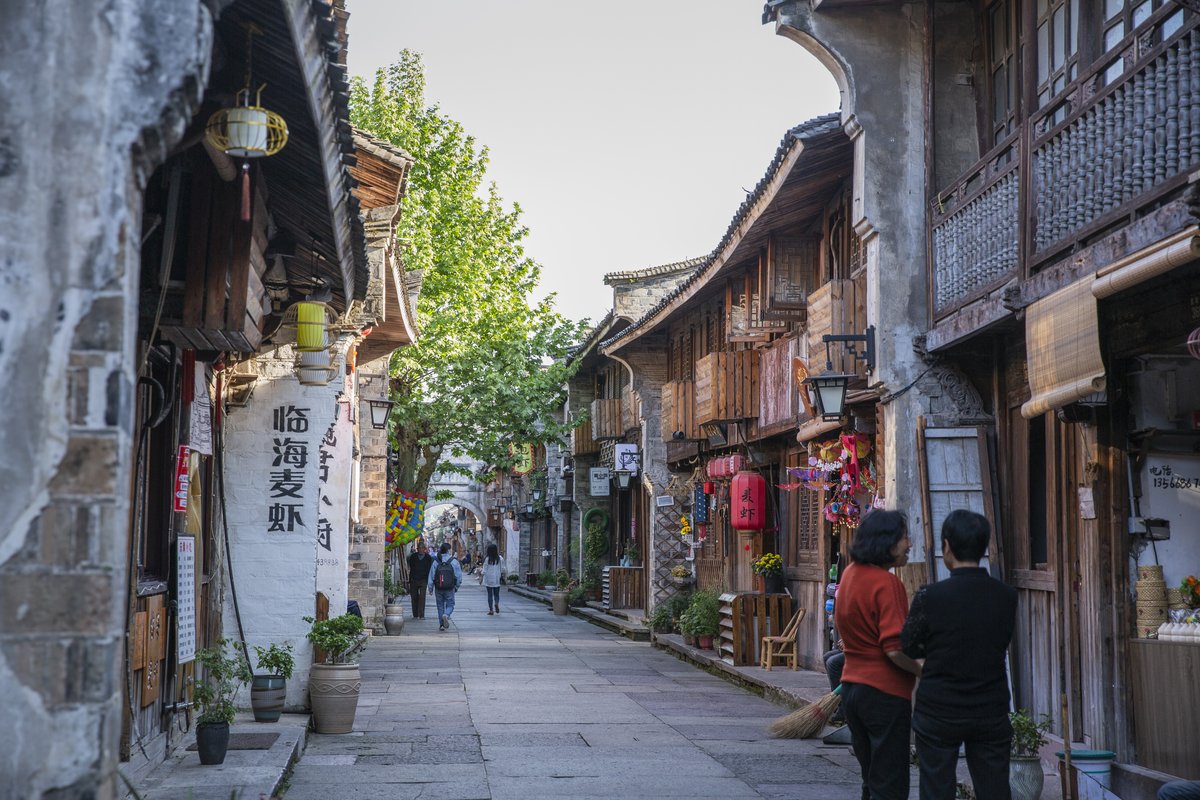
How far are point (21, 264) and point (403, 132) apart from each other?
3207cm

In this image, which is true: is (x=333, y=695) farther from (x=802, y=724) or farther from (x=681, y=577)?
(x=681, y=577)

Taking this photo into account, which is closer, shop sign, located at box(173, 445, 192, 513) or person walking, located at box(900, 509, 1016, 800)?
person walking, located at box(900, 509, 1016, 800)

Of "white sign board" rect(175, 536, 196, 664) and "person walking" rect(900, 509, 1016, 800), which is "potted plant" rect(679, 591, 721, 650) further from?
"person walking" rect(900, 509, 1016, 800)

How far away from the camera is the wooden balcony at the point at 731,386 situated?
20688 millimetres

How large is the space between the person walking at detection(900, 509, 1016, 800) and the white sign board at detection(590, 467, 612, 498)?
3213cm

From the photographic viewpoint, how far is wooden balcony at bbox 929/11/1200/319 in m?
Result: 7.86

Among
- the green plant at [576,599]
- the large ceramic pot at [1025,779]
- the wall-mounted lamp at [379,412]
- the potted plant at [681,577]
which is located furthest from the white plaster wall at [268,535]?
the green plant at [576,599]

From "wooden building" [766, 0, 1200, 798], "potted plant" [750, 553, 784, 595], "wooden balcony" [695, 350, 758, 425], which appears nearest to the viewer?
"wooden building" [766, 0, 1200, 798]

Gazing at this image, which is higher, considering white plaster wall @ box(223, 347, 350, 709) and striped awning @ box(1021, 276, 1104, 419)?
striped awning @ box(1021, 276, 1104, 419)

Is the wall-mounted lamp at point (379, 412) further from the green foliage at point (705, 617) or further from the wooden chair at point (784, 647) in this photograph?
the wooden chair at point (784, 647)

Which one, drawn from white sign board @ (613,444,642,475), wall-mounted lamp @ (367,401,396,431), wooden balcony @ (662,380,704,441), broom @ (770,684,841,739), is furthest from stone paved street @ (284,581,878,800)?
white sign board @ (613,444,642,475)

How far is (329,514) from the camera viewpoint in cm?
1677

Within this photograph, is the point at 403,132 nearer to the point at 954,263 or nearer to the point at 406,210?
the point at 406,210

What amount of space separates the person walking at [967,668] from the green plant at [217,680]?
18.3 feet
